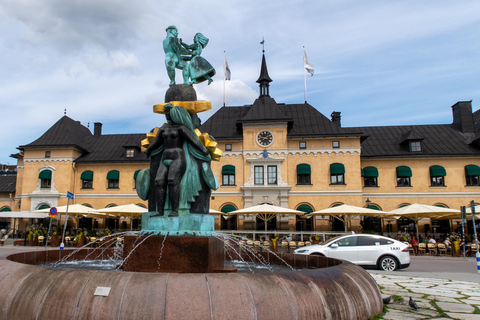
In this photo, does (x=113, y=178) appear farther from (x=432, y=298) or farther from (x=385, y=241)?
(x=432, y=298)

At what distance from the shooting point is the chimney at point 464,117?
36219mm

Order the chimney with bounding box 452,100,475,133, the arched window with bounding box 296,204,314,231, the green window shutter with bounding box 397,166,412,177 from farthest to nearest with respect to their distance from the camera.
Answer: the chimney with bounding box 452,100,475,133 → the green window shutter with bounding box 397,166,412,177 → the arched window with bounding box 296,204,314,231

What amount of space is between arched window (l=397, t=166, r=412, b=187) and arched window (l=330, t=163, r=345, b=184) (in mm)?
5003

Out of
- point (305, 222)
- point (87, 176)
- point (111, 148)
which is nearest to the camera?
point (305, 222)

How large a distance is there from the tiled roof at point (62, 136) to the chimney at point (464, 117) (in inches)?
1427

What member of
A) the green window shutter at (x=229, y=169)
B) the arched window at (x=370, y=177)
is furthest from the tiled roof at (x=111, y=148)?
the arched window at (x=370, y=177)

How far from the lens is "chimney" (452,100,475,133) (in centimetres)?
3622

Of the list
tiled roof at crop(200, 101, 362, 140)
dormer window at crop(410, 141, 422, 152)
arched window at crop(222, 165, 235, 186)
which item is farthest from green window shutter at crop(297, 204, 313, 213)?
dormer window at crop(410, 141, 422, 152)

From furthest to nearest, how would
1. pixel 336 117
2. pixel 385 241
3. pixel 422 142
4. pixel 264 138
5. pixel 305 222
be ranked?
pixel 336 117 < pixel 422 142 < pixel 264 138 < pixel 305 222 < pixel 385 241

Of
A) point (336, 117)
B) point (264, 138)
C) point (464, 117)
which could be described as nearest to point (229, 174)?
point (264, 138)

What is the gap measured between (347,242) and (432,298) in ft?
22.6

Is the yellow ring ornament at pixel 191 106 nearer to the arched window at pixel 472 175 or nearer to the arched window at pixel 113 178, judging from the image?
the arched window at pixel 113 178

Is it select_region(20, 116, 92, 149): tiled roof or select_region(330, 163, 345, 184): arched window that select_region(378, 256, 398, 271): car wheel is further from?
select_region(20, 116, 92, 149): tiled roof

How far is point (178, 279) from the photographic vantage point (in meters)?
4.65
